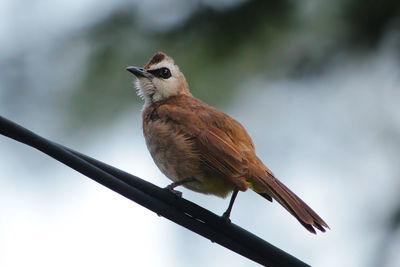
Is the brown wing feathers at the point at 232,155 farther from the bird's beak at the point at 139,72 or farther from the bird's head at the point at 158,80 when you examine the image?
the bird's beak at the point at 139,72

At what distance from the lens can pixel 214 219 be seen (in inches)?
144

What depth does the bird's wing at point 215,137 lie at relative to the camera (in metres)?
4.49

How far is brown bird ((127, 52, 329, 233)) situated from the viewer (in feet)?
14.6

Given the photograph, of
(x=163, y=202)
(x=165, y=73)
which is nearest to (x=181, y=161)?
(x=163, y=202)

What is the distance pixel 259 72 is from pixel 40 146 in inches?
169

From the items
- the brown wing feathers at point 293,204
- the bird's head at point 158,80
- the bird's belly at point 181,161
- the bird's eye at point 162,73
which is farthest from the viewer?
the bird's eye at point 162,73

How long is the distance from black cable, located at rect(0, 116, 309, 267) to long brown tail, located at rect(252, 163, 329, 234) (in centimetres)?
75

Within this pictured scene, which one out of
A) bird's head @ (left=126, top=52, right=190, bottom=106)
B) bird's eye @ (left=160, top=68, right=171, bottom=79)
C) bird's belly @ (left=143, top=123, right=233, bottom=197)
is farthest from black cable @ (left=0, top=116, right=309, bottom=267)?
bird's eye @ (left=160, top=68, right=171, bottom=79)

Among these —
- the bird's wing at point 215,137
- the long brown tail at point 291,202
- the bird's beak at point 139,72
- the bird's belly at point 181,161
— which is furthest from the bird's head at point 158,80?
the long brown tail at point 291,202

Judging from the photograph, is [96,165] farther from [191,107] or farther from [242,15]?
[242,15]

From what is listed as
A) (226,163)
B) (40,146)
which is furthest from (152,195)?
(226,163)

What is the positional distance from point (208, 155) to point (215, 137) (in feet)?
0.72

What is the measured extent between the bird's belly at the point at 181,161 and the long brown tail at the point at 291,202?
24 centimetres

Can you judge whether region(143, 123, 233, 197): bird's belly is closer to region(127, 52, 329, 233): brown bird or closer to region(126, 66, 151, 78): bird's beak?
Result: region(127, 52, 329, 233): brown bird
